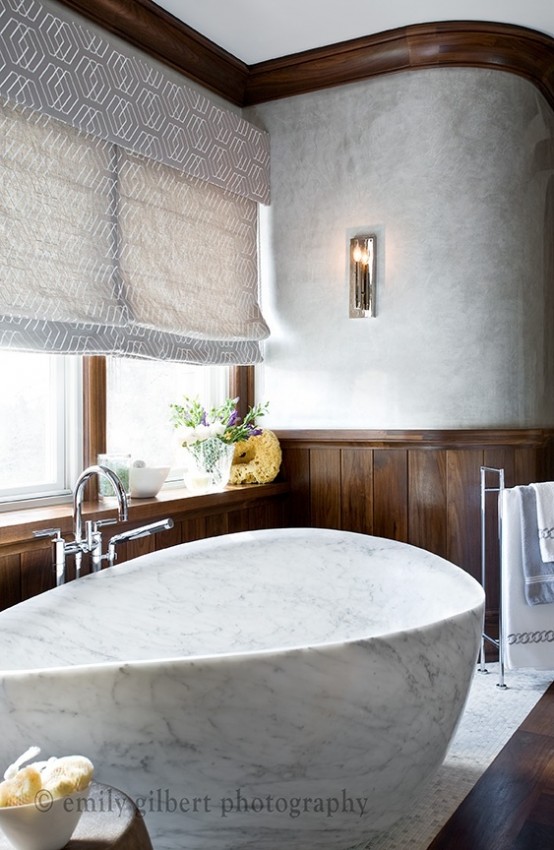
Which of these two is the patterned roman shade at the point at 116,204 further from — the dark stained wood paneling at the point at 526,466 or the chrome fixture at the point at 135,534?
the dark stained wood paneling at the point at 526,466

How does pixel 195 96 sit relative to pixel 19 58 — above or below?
above

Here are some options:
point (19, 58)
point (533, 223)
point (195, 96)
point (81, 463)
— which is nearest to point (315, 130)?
point (195, 96)

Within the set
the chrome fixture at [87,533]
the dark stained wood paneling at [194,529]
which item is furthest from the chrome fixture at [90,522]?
the dark stained wood paneling at [194,529]

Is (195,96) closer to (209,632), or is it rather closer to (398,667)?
(209,632)

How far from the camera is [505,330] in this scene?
3.18 metres

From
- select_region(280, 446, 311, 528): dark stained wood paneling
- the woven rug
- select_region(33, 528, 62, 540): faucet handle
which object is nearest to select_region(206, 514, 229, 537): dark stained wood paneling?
select_region(280, 446, 311, 528): dark stained wood paneling

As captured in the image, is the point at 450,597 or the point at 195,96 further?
the point at 195,96

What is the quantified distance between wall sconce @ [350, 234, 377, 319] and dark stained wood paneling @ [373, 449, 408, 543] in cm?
61

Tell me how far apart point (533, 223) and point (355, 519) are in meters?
1.44

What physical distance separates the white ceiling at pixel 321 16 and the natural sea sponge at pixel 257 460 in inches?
62.8

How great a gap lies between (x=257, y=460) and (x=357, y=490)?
0.45 metres

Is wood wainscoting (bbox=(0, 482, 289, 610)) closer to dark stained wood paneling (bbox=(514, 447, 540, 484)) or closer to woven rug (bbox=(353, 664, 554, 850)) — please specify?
dark stained wood paneling (bbox=(514, 447, 540, 484))

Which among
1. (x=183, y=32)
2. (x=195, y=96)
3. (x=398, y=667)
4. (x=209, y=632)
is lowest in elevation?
(x=209, y=632)

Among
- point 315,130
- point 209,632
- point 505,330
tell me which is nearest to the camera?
point 209,632
